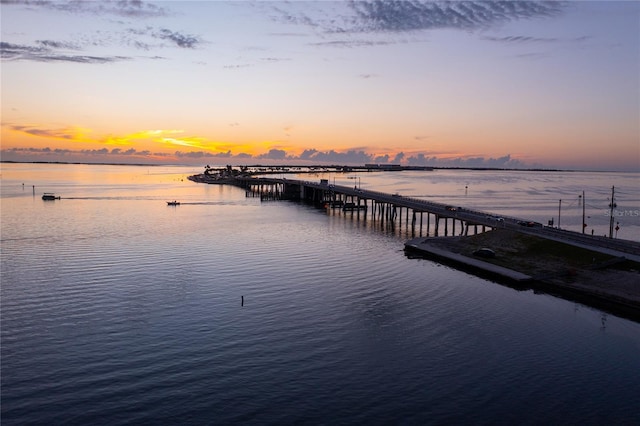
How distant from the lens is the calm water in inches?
1088

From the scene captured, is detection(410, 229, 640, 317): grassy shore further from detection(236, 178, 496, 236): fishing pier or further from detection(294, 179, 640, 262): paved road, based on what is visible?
detection(236, 178, 496, 236): fishing pier

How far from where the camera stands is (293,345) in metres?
35.8

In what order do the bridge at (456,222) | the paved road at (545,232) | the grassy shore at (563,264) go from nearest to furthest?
the grassy shore at (563,264), the paved road at (545,232), the bridge at (456,222)

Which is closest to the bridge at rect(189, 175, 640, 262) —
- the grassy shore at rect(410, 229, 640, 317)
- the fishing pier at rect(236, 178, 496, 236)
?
the fishing pier at rect(236, 178, 496, 236)

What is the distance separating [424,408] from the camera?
2788cm

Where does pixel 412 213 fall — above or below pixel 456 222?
above

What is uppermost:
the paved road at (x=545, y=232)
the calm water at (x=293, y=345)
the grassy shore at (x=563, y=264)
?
the paved road at (x=545, y=232)

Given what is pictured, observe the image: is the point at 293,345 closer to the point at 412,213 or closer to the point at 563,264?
the point at 563,264

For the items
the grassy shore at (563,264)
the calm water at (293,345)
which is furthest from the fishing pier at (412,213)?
the calm water at (293,345)

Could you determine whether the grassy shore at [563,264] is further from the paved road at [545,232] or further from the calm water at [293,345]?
the calm water at [293,345]

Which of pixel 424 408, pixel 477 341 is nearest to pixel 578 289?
pixel 477 341

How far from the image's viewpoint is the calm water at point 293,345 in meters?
27.6

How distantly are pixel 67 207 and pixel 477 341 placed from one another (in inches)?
4877

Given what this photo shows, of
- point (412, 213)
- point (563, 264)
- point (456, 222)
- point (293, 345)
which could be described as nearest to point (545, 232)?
point (563, 264)
